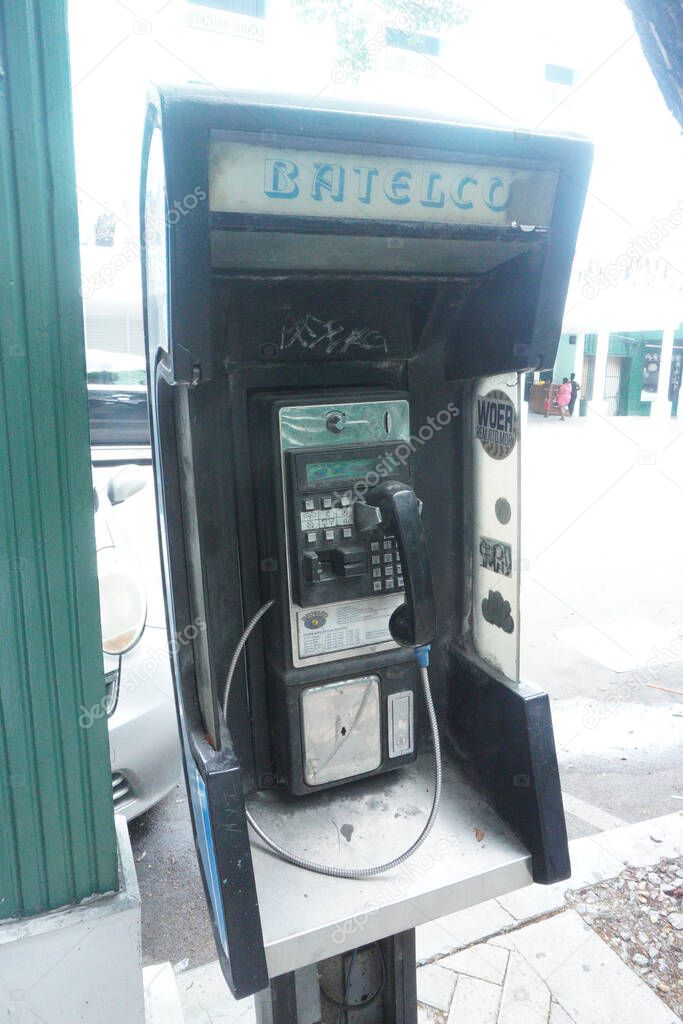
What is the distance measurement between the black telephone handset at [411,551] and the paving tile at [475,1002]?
1062 mm

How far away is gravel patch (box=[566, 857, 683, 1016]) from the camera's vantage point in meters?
2.06

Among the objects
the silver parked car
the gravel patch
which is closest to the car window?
the silver parked car

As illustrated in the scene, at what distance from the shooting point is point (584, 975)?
80.4 inches

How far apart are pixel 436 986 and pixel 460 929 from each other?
22 cm

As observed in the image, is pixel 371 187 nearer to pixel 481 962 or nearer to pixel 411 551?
pixel 411 551

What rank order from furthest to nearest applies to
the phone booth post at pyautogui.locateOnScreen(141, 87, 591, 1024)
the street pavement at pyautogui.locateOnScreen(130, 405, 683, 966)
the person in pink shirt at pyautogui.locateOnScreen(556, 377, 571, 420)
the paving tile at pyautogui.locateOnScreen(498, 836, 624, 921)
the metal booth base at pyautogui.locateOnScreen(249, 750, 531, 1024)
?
the person in pink shirt at pyautogui.locateOnScreen(556, 377, 571, 420)
the street pavement at pyautogui.locateOnScreen(130, 405, 683, 966)
the paving tile at pyautogui.locateOnScreen(498, 836, 624, 921)
the metal booth base at pyautogui.locateOnScreen(249, 750, 531, 1024)
the phone booth post at pyautogui.locateOnScreen(141, 87, 591, 1024)

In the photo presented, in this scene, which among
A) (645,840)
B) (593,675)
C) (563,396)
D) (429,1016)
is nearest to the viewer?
(429,1016)

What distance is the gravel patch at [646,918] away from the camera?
6.75 feet

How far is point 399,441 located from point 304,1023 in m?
1.14

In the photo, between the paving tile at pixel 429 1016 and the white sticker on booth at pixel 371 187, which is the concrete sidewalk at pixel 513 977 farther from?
the white sticker on booth at pixel 371 187

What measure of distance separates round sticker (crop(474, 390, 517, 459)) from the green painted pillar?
817 mm

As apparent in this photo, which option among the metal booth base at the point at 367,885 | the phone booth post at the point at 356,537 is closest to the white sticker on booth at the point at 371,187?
the phone booth post at the point at 356,537

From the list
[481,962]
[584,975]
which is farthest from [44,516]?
[584,975]

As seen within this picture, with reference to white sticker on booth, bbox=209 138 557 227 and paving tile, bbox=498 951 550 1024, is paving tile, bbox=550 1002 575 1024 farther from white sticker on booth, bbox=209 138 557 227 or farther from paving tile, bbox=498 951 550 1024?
white sticker on booth, bbox=209 138 557 227
